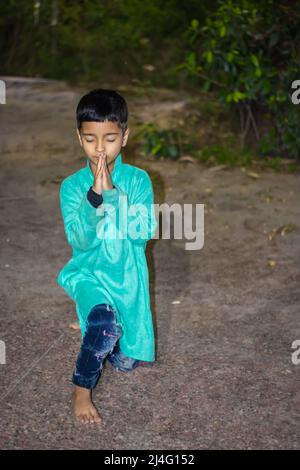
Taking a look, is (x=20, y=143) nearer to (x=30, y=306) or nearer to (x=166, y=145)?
(x=166, y=145)

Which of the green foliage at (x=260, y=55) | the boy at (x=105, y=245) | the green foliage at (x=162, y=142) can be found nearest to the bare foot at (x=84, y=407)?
the boy at (x=105, y=245)

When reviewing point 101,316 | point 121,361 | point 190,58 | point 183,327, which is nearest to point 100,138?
point 101,316

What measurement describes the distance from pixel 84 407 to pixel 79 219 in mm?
731

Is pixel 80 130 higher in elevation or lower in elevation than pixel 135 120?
higher

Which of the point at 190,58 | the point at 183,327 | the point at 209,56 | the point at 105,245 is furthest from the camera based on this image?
the point at 190,58

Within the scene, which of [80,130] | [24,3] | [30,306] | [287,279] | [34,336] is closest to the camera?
[80,130]

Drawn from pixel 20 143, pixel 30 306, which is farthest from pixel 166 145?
pixel 30 306

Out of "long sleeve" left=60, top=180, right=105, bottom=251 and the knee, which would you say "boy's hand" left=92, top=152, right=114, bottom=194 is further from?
the knee

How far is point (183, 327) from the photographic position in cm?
331

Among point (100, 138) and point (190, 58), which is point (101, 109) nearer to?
point (100, 138)

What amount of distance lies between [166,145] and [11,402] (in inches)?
163

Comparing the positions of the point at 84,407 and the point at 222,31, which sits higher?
the point at 222,31

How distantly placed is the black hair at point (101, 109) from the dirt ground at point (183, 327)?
3.64ft

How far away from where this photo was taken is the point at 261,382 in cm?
280
